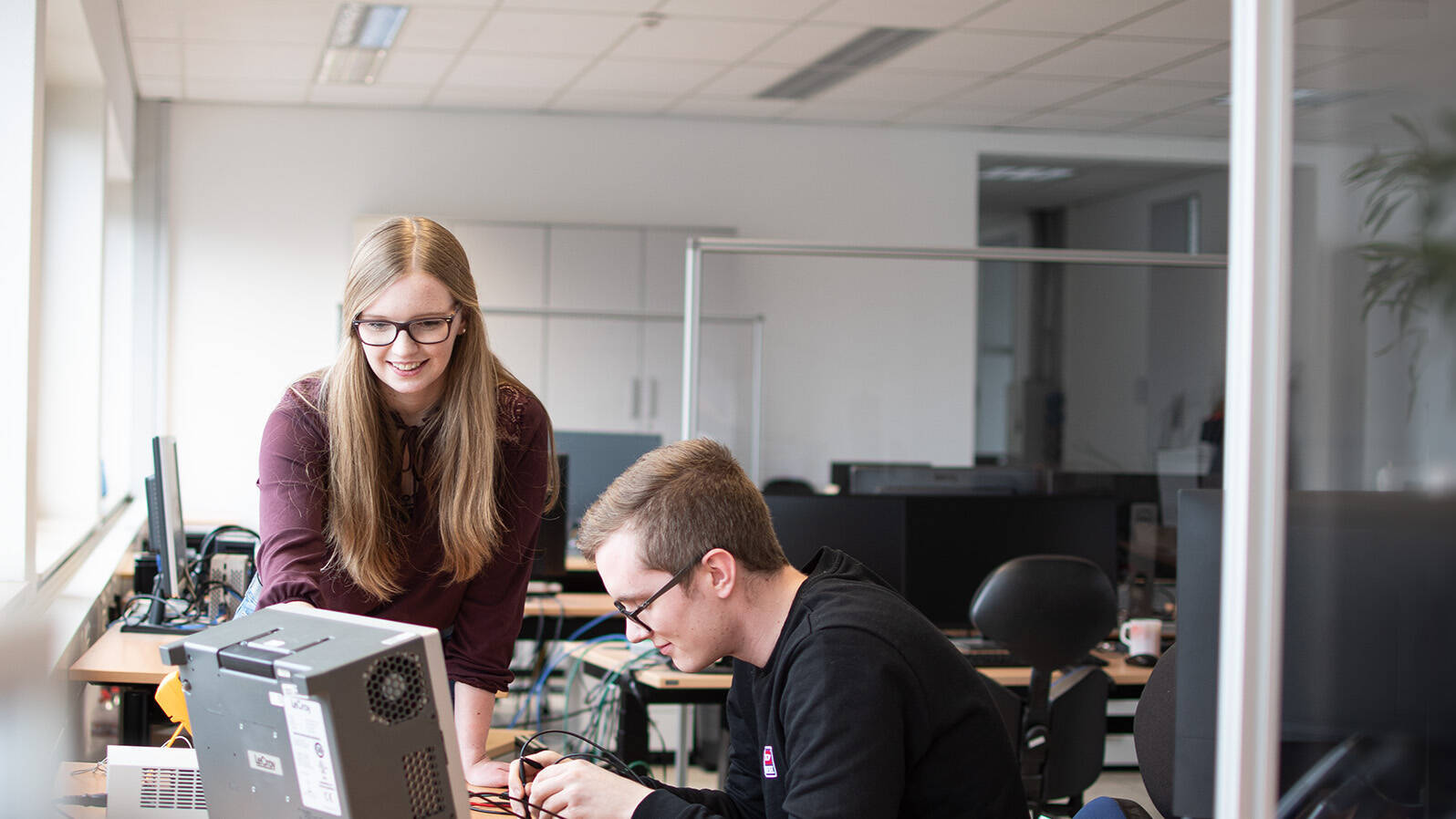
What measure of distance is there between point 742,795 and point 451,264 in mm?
785

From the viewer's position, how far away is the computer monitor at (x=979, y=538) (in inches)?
121

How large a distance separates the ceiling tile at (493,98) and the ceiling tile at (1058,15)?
2087mm

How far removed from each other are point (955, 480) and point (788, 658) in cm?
217

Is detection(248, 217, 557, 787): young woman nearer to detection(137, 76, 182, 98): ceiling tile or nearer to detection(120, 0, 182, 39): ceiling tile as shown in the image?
detection(120, 0, 182, 39): ceiling tile

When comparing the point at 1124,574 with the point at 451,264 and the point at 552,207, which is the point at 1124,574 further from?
the point at 552,207

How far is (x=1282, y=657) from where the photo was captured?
97cm

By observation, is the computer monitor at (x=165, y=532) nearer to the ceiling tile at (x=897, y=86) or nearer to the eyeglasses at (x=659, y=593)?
the eyeglasses at (x=659, y=593)

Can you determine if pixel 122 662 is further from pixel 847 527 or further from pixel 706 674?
pixel 847 527

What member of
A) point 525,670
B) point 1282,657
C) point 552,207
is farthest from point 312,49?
point 1282,657

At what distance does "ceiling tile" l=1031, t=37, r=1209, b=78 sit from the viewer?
15.0 ft

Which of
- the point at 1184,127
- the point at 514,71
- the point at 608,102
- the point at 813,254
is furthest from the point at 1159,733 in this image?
the point at 1184,127

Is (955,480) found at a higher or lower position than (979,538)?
higher

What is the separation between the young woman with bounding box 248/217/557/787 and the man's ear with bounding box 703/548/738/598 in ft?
1.57

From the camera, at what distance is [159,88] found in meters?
5.40
